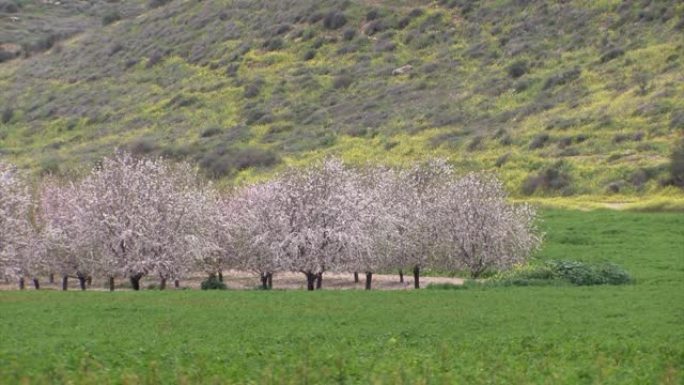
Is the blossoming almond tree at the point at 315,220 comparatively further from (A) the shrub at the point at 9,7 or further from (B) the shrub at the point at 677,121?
(A) the shrub at the point at 9,7

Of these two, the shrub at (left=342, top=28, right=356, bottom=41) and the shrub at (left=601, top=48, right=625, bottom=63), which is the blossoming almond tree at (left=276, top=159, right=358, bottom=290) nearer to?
the shrub at (left=601, top=48, right=625, bottom=63)

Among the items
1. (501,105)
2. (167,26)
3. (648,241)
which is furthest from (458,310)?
(167,26)

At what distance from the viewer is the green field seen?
24.9m

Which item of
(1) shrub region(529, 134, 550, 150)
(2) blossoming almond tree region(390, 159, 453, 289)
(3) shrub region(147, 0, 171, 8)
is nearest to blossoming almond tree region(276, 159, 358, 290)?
(2) blossoming almond tree region(390, 159, 453, 289)

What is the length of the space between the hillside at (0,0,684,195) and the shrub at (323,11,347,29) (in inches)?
13.6

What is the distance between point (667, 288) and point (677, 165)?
31540 mm

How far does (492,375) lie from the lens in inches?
973

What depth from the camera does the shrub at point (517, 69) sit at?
361ft

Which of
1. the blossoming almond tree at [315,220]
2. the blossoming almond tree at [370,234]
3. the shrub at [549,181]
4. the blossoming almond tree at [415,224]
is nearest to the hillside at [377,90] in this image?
the shrub at [549,181]

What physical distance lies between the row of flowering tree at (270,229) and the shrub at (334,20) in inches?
3047

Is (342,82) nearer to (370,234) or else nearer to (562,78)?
(562,78)

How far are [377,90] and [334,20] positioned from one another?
20.7m

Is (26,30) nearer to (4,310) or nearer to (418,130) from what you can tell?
(418,130)

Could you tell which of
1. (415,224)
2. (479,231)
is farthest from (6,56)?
(479,231)
